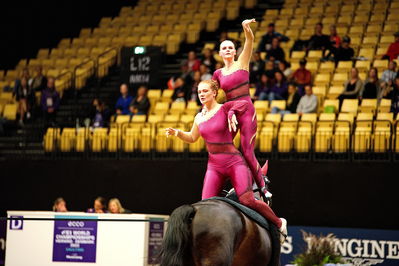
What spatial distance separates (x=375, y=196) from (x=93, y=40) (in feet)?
34.1

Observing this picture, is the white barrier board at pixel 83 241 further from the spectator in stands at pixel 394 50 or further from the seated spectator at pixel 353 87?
the spectator in stands at pixel 394 50

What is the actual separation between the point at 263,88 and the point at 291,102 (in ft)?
2.81

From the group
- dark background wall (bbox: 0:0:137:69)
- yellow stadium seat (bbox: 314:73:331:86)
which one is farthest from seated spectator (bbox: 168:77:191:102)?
dark background wall (bbox: 0:0:137:69)

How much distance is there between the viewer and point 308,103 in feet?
50.7

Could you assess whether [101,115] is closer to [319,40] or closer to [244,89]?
[319,40]

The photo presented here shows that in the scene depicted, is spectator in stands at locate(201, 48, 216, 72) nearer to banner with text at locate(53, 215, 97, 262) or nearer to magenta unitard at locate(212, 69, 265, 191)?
banner with text at locate(53, 215, 97, 262)

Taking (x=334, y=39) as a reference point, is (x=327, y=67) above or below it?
below

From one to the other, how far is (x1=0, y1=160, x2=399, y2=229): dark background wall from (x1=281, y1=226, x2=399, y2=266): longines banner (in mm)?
376

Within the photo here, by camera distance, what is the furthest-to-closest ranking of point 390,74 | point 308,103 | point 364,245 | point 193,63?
point 193,63 < point 308,103 < point 390,74 < point 364,245

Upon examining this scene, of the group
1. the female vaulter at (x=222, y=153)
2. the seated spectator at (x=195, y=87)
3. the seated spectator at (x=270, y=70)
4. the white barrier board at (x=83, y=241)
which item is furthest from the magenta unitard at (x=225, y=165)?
the seated spectator at (x=195, y=87)

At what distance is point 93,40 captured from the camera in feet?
71.8

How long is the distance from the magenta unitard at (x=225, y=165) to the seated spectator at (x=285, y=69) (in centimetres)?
911

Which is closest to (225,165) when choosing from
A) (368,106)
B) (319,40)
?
(368,106)

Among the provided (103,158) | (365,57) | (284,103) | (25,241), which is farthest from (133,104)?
(25,241)
